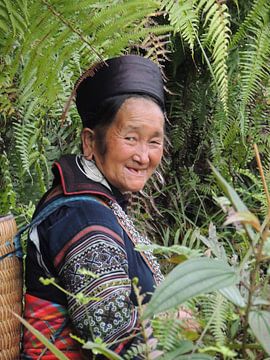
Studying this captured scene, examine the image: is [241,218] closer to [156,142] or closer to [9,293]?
[9,293]

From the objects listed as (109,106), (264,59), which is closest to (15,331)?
(109,106)

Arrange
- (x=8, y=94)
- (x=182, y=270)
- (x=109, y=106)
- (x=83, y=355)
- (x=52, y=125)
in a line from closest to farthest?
(x=182, y=270) → (x=83, y=355) → (x=109, y=106) → (x=8, y=94) → (x=52, y=125)

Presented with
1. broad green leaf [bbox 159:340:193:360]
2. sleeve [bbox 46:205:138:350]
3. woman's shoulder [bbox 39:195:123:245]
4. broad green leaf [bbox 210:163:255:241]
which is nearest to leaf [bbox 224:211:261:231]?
broad green leaf [bbox 210:163:255:241]

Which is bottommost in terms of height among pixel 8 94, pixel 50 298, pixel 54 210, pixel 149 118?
pixel 50 298

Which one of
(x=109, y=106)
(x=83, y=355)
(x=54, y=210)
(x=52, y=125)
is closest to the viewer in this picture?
(x=83, y=355)

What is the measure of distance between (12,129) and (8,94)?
331 mm

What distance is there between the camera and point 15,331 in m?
1.52

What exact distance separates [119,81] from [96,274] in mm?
512

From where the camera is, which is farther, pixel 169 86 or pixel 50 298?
pixel 169 86

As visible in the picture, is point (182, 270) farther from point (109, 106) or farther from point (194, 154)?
point (194, 154)

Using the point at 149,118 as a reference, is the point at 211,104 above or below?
above

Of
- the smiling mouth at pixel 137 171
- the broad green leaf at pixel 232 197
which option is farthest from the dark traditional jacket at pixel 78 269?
the broad green leaf at pixel 232 197

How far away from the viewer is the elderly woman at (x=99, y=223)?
1.38 meters

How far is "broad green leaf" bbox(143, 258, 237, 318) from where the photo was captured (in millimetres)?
688
